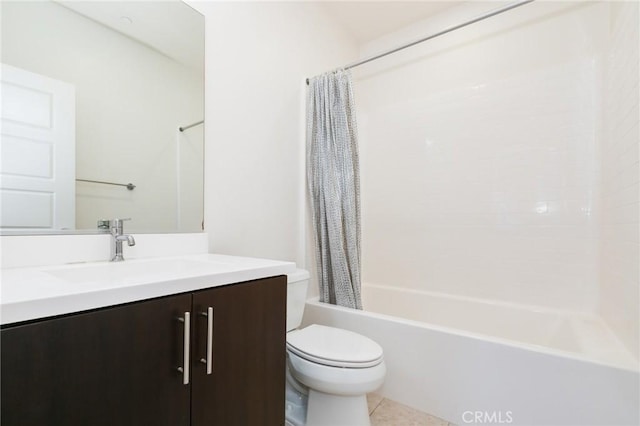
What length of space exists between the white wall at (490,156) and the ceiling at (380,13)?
0.27ft

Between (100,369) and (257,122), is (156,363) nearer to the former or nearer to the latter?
(100,369)

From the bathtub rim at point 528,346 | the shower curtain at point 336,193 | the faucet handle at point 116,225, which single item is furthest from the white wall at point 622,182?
the faucet handle at point 116,225

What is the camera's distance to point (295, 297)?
4.81 feet

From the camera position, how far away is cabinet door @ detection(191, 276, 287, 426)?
2.72 feet

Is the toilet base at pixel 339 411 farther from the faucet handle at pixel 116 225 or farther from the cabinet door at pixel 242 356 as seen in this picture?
the faucet handle at pixel 116 225

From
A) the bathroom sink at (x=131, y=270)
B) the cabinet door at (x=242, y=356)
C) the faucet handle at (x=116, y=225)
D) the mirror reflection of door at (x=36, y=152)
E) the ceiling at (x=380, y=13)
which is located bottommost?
the cabinet door at (x=242, y=356)

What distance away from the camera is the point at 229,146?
165 centimetres

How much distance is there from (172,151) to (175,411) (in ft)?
3.43

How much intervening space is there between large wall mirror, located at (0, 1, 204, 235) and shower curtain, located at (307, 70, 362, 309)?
0.71m

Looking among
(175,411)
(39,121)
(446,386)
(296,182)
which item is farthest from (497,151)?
(39,121)

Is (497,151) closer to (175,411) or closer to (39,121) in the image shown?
(175,411)

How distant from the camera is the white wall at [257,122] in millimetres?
1592

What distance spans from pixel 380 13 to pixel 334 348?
2333mm

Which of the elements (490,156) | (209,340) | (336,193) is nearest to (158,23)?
(336,193)
